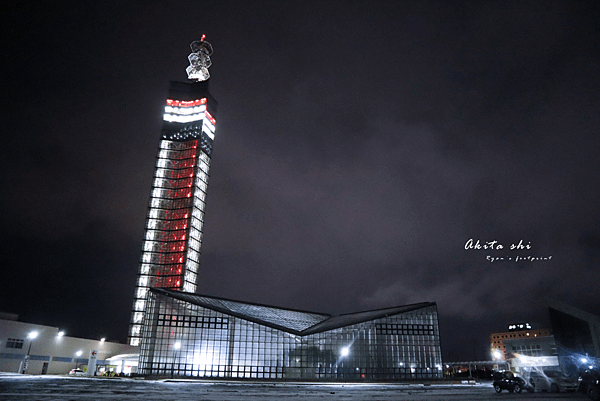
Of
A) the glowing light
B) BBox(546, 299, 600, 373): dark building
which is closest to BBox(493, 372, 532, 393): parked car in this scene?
BBox(546, 299, 600, 373): dark building

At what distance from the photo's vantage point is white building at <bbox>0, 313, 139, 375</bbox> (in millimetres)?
69312

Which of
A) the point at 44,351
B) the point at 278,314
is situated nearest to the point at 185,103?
the point at 278,314

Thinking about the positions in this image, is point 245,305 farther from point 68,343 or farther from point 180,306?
point 68,343

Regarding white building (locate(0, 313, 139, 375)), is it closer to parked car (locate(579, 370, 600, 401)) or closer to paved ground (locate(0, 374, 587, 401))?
paved ground (locate(0, 374, 587, 401))

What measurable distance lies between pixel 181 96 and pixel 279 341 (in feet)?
400

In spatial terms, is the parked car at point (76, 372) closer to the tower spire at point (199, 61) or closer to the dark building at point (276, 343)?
the dark building at point (276, 343)

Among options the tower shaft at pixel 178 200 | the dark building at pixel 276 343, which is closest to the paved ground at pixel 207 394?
the dark building at pixel 276 343

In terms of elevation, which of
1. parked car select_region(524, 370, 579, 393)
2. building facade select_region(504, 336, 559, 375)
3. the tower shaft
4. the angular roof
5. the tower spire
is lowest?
parked car select_region(524, 370, 579, 393)

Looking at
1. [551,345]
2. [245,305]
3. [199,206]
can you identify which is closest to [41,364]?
[245,305]

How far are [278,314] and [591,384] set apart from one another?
69381 mm

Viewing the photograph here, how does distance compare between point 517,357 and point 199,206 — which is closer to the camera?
point 517,357

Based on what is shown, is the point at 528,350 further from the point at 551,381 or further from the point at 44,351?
the point at 44,351

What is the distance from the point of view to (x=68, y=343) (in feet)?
275

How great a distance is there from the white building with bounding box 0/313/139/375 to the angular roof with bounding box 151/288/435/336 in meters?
20.8
